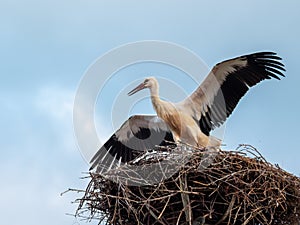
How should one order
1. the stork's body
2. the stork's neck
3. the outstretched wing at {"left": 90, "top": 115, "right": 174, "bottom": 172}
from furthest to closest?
the outstretched wing at {"left": 90, "top": 115, "right": 174, "bottom": 172}
the stork's neck
the stork's body

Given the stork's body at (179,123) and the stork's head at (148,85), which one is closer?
the stork's body at (179,123)

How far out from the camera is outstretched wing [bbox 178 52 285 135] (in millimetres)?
6258

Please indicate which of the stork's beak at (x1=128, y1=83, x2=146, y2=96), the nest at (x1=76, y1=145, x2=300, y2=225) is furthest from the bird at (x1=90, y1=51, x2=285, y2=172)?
the nest at (x1=76, y1=145, x2=300, y2=225)

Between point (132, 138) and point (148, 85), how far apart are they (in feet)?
2.22

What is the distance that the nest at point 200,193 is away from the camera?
436 cm

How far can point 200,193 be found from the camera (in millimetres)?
4371

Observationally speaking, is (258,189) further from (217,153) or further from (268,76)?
(268,76)

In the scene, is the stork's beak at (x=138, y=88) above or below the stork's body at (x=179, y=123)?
above

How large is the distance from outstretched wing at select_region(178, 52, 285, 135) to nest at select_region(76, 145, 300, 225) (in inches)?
67.7

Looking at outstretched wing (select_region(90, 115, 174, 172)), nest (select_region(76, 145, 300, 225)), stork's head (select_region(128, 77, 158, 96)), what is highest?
stork's head (select_region(128, 77, 158, 96))

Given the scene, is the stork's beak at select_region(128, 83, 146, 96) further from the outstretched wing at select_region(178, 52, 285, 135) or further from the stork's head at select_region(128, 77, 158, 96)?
the outstretched wing at select_region(178, 52, 285, 135)

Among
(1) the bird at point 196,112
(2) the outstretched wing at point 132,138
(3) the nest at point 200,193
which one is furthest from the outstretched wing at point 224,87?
(3) the nest at point 200,193

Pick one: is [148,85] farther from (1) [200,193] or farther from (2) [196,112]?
(1) [200,193]

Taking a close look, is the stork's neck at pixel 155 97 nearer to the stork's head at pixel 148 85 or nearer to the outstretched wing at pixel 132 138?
the stork's head at pixel 148 85
